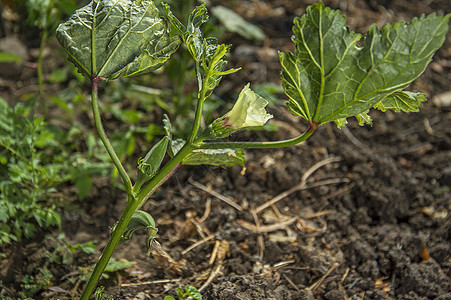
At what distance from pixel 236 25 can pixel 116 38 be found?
1.74m

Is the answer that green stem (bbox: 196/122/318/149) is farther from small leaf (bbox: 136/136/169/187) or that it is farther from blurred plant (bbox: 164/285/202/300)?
blurred plant (bbox: 164/285/202/300)

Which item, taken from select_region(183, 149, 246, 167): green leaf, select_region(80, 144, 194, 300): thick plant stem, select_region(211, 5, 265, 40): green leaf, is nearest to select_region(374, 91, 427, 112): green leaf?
select_region(183, 149, 246, 167): green leaf

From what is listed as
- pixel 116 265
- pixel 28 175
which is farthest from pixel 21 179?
pixel 116 265

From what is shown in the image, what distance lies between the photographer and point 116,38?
1.36 metres

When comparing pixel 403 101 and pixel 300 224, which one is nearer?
pixel 403 101

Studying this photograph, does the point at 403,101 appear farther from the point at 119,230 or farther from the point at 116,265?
the point at 116,265

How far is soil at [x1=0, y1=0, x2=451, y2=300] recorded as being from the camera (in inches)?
69.2

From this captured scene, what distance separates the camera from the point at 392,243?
76.3 inches

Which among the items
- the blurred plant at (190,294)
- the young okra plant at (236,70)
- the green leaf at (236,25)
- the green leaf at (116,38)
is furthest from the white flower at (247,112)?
the green leaf at (236,25)

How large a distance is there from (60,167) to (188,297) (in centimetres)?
79

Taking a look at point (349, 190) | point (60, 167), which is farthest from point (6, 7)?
point (349, 190)

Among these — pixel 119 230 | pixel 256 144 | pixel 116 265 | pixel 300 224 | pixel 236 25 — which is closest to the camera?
pixel 256 144

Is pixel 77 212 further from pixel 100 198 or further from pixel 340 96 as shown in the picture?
pixel 340 96

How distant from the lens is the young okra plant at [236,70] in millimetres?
1166
